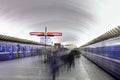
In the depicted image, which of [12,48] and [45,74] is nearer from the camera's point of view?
[45,74]

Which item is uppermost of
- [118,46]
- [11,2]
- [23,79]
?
[11,2]

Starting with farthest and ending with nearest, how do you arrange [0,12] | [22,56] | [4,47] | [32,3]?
[22,56] → [4,47] → [0,12] → [32,3]

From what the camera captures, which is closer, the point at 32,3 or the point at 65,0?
the point at 65,0

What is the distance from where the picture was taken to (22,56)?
117ft

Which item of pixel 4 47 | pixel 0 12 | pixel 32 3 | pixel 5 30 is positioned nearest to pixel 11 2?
pixel 32 3

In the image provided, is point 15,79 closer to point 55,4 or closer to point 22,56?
point 55,4

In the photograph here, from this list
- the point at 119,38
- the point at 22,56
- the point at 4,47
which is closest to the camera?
the point at 119,38

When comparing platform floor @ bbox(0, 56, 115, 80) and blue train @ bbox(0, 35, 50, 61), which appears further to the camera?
blue train @ bbox(0, 35, 50, 61)

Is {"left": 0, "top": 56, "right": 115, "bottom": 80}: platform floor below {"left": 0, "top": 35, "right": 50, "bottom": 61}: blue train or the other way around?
below

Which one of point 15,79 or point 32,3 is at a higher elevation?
point 32,3

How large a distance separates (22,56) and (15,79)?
25.3m

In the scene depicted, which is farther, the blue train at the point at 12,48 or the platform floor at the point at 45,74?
the blue train at the point at 12,48

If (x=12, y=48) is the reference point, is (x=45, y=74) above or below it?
below

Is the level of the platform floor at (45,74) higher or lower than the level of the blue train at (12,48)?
lower
